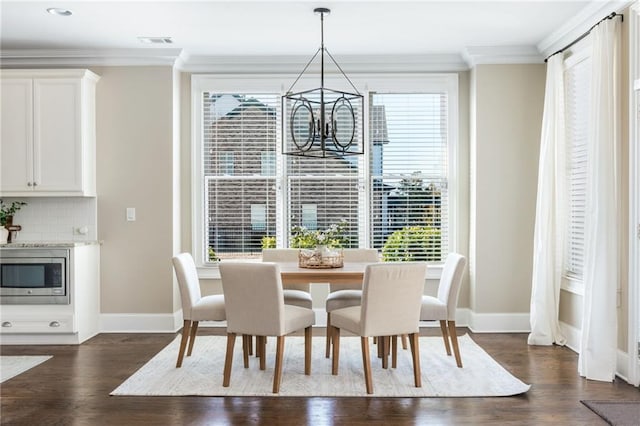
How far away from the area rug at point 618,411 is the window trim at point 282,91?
249 centimetres

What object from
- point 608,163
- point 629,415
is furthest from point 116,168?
point 629,415

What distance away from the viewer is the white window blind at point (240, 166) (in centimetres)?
588

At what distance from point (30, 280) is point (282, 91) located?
9.70 ft

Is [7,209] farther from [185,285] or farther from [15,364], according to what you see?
[185,285]

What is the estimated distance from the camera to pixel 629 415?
321cm

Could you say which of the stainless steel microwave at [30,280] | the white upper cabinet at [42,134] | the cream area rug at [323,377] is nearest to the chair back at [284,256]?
the cream area rug at [323,377]

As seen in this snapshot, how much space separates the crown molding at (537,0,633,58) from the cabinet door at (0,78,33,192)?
4.75 m

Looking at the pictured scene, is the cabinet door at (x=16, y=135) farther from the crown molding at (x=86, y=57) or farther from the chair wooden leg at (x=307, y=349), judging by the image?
the chair wooden leg at (x=307, y=349)

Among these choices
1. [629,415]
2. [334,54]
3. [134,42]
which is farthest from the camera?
[334,54]

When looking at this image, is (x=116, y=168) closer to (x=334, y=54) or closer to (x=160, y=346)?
(x=160, y=346)

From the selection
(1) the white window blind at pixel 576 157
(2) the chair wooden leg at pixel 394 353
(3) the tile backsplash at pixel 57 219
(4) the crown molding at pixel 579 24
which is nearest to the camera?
(4) the crown molding at pixel 579 24

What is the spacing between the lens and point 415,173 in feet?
19.2

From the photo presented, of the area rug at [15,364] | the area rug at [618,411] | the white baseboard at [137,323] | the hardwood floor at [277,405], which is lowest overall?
the area rug at [15,364]

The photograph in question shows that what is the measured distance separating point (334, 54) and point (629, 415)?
398 cm
